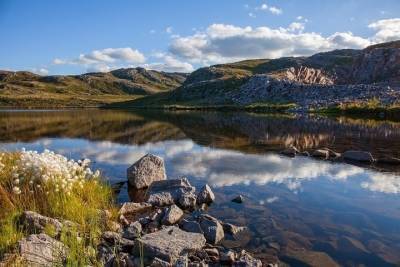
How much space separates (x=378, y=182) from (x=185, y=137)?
1169 inches

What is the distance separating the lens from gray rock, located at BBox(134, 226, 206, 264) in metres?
12.1

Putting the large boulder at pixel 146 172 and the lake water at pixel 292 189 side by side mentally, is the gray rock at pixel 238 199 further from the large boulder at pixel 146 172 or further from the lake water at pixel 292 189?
the large boulder at pixel 146 172

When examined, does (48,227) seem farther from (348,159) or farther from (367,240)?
(348,159)

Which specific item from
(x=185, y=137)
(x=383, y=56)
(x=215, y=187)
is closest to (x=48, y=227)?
(x=215, y=187)

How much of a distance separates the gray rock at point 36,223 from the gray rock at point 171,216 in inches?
174

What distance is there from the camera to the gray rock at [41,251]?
10.0 m

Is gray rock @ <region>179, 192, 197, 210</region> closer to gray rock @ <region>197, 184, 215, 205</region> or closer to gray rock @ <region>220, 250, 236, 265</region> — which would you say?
gray rock @ <region>197, 184, 215, 205</region>

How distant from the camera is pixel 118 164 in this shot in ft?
101

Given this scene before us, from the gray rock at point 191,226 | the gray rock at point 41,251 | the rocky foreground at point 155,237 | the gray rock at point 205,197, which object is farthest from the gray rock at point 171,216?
the gray rock at point 41,251

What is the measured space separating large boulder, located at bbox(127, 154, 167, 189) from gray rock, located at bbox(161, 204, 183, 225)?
229 inches

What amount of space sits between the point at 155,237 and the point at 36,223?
352 cm

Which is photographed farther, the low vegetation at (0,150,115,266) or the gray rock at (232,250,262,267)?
the low vegetation at (0,150,115,266)

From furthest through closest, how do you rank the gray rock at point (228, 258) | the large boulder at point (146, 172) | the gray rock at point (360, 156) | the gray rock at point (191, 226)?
the gray rock at point (360, 156), the large boulder at point (146, 172), the gray rock at point (191, 226), the gray rock at point (228, 258)

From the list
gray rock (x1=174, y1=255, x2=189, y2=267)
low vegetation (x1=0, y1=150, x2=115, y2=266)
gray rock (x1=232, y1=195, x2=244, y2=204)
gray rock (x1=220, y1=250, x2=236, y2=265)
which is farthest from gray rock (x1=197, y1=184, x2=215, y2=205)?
gray rock (x1=174, y1=255, x2=189, y2=267)
